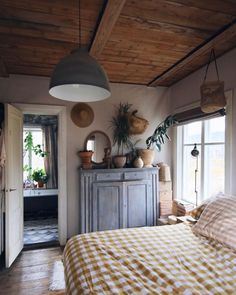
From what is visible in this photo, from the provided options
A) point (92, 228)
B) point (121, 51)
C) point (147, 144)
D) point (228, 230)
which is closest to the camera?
point (228, 230)

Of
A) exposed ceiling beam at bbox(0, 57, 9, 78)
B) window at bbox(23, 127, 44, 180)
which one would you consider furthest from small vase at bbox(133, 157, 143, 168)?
window at bbox(23, 127, 44, 180)

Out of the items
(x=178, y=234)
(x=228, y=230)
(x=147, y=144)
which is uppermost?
(x=147, y=144)

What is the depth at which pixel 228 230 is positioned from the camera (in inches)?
75.1

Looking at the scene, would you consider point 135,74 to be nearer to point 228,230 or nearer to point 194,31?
point 194,31

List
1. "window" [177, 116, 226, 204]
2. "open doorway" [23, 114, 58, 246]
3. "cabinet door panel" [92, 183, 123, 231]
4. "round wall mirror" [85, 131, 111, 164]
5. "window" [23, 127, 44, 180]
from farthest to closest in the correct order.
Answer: "window" [23, 127, 44, 180], "open doorway" [23, 114, 58, 246], "round wall mirror" [85, 131, 111, 164], "cabinet door panel" [92, 183, 123, 231], "window" [177, 116, 226, 204]

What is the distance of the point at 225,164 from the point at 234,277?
150 centimetres

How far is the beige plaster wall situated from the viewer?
3.37 meters

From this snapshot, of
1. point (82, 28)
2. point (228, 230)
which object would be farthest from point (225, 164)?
point (82, 28)

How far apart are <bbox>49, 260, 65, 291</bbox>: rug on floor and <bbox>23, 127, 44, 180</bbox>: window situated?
3.08 meters

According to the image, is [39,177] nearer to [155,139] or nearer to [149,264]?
[155,139]

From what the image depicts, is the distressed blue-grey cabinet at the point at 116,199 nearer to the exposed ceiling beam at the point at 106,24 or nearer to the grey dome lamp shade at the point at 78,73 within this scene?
the exposed ceiling beam at the point at 106,24

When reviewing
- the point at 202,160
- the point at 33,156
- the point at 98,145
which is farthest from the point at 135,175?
the point at 33,156

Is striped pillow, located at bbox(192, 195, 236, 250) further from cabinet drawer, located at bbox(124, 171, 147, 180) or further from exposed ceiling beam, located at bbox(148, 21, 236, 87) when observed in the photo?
exposed ceiling beam, located at bbox(148, 21, 236, 87)

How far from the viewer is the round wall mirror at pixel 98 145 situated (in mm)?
3651
